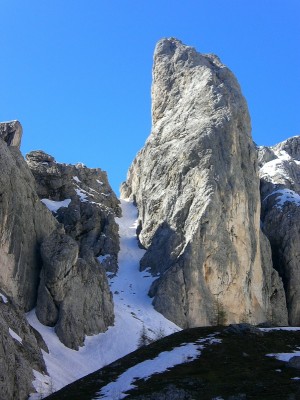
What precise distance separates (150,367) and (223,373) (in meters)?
4.42

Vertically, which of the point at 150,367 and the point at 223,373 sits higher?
the point at 150,367

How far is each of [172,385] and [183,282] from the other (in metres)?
43.4

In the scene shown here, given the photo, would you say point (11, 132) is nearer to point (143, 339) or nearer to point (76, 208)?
point (76, 208)

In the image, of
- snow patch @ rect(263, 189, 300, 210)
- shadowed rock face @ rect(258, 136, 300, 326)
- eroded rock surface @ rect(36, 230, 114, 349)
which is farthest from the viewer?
snow patch @ rect(263, 189, 300, 210)

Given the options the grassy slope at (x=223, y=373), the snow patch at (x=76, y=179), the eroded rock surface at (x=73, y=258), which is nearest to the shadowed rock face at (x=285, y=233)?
the eroded rock surface at (x=73, y=258)

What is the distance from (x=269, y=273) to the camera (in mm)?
81250

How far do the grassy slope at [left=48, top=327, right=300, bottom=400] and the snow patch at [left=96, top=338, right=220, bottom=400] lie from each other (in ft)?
1.66

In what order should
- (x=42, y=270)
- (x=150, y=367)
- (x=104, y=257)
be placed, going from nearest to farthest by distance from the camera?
1. (x=150, y=367)
2. (x=42, y=270)
3. (x=104, y=257)

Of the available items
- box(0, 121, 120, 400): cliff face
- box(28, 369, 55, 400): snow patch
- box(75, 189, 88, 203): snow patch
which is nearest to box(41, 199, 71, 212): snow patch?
box(75, 189, 88, 203): snow patch

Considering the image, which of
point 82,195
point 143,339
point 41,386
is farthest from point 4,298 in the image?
point 82,195

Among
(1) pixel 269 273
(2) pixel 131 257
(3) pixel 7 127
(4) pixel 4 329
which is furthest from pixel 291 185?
(4) pixel 4 329

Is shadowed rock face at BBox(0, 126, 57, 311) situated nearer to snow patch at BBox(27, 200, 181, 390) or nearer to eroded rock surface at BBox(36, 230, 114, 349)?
eroded rock surface at BBox(36, 230, 114, 349)

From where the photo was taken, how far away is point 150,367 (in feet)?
99.8

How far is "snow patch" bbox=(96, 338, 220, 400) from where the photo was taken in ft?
88.5
